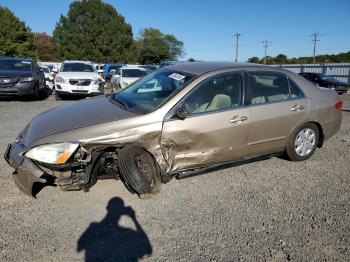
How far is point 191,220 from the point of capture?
334 centimetres

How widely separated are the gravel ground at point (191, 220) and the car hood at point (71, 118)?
2.39 feet

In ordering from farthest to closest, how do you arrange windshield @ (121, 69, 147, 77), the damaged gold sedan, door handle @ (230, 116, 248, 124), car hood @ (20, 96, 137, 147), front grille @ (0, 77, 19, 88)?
windshield @ (121, 69, 147, 77), front grille @ (0, 77, 19, 88), door handle @ (230, 116, 248, 124), car hood @ (20, 96, 137, 147), the damaged gold sedan

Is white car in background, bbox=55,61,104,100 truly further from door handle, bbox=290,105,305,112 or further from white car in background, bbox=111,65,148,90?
door handle, bbox=290,105,305,112

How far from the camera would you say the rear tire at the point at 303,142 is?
194 inches

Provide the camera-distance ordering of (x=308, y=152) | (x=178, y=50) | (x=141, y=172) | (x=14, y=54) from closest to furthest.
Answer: (x=141, y=172), (x=308, y=152), (x=14, y=54), (x=178, y=50)

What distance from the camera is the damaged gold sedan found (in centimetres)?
345

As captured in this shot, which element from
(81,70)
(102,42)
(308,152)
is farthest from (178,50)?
(308,152)

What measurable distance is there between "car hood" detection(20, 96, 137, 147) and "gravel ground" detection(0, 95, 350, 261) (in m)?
0.73

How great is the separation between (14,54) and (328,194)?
62.1 metres

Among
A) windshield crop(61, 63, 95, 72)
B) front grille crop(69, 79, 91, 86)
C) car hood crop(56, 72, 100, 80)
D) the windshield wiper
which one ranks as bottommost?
the windshield wiper

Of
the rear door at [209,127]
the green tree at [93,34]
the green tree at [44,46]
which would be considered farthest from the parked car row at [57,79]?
the green tree at [44,46]

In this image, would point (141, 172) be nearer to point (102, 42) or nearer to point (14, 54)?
point (14, 54)

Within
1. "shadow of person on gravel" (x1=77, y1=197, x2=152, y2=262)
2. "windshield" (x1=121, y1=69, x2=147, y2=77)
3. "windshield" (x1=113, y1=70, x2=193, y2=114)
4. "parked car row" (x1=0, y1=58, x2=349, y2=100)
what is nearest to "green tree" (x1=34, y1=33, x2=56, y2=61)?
"windshield" (x1=121, y1=69, x2=147, y2=77)

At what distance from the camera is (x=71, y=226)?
3168 millimetres
